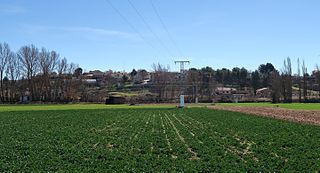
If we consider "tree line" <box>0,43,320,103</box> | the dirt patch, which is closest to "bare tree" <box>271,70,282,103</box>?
"tree line" <box>0,43,320,103</box>

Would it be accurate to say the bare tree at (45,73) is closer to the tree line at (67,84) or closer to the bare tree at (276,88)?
the tree line at (67,84)

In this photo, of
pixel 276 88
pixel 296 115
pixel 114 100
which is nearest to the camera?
pixel 296 115

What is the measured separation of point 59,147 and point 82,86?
137291 millimetres

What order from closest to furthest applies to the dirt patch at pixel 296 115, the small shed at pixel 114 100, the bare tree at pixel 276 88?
1. the dirt patch at pixel 296 115
2. the small shed at pixel 114 100
3. the bare tree at pixel 276 88

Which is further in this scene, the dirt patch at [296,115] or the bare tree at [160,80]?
the bare tree at [160,80]

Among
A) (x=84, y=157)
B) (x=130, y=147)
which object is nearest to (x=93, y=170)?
(x=84, y=157)

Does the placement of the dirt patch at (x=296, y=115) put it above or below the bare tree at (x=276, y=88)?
below

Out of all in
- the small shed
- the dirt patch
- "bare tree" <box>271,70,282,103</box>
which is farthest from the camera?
"bare tree" <box>271,70,282,103</box>

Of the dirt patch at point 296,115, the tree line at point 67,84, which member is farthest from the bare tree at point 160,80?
the dirt patch at point 296,115

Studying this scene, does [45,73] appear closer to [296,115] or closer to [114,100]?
[114,100]

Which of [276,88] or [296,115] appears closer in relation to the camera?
[296,115]

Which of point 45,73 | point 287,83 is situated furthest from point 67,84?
point 287,83

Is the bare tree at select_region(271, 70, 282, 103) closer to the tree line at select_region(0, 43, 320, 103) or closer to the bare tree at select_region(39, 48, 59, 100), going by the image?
the tree line at select_region(0, 43, 320, 103)

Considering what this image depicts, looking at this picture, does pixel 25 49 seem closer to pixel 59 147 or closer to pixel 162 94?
pixel 162 94
